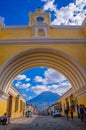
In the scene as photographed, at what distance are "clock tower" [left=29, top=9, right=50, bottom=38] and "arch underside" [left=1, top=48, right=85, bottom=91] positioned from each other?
149 centimetres

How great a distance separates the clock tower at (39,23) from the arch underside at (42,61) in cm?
149

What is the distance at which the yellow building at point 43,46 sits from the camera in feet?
49.3

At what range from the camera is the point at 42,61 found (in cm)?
1802

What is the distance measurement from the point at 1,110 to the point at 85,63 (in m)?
7.88

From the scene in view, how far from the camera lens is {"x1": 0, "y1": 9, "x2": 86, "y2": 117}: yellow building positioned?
592 inches

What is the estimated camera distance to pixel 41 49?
49.7 ft

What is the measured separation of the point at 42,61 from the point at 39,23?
3.68m

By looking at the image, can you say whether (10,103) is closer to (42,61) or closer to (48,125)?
(42,61)

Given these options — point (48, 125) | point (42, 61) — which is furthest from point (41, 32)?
point (48, 125)

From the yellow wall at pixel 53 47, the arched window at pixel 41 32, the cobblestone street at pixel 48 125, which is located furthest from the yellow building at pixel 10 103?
the arched window at pixel 41 32

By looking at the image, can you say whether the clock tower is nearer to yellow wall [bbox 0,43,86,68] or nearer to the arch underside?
yellow wall [bbox 0,43,86,68]

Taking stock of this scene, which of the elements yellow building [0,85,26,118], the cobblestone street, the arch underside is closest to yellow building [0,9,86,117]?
the arch underside

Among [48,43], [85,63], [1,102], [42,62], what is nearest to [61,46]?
[48,43]

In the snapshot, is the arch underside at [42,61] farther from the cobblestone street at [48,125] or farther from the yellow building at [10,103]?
the cobblestone street at [48,125]
